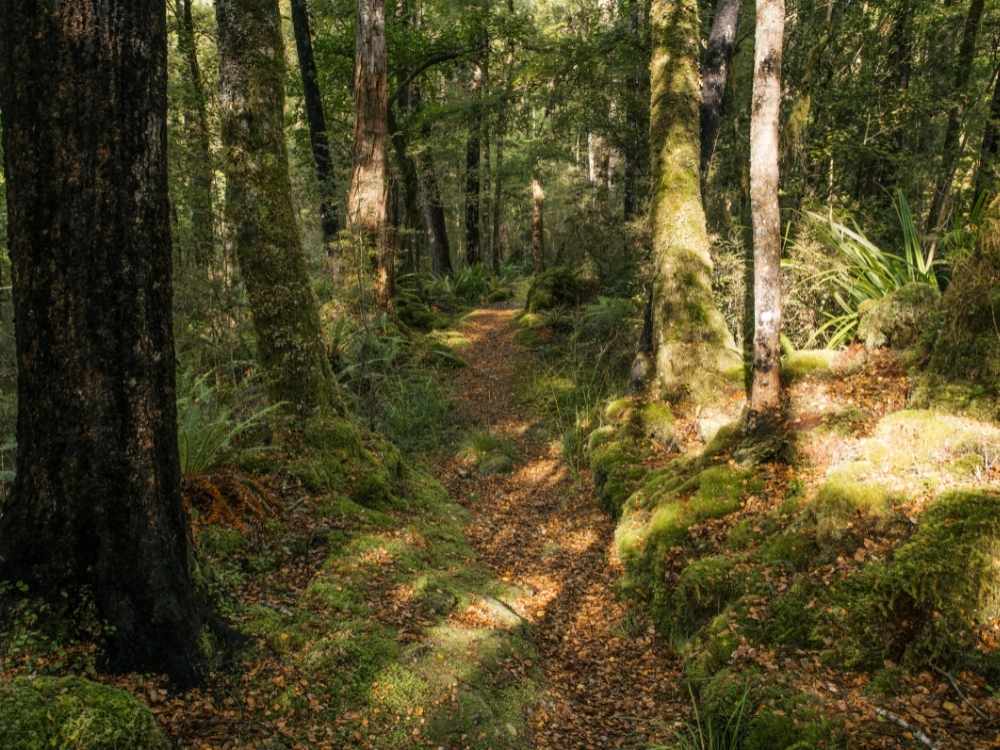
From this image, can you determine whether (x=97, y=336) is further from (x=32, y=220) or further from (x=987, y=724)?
(x=987, y=724)

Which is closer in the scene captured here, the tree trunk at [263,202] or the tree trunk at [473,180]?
the tree trunk at [263,202]

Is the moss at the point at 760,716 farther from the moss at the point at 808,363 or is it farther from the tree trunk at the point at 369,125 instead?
the tree trunk at the point at 369,125

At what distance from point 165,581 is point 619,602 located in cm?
351

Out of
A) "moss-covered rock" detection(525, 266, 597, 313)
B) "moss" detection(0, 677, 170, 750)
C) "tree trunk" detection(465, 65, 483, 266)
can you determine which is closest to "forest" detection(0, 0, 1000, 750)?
"moss" detection(0, 677, 170, 750)

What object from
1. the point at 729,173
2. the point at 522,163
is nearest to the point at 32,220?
the point at 729,173

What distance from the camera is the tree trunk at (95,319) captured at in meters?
2.53

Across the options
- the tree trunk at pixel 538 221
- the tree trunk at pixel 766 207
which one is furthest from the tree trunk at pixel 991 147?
the tree trunk at pixel 538 221

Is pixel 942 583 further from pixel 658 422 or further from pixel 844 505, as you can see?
pixel 658 422

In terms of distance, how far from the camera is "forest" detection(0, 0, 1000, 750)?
8.71 feet

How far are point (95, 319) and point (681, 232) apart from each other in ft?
22.1

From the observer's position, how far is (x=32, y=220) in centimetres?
257

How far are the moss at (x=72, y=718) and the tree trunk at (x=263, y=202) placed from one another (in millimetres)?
3564

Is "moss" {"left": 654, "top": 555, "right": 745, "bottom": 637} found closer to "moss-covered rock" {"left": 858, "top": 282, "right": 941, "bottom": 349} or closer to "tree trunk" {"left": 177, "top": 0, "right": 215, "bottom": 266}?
"moss-covered rock" {"left": 858, "top": 282, "right": 941, "bottom": 349}

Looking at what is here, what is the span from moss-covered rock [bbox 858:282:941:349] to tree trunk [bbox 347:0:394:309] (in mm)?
7305
